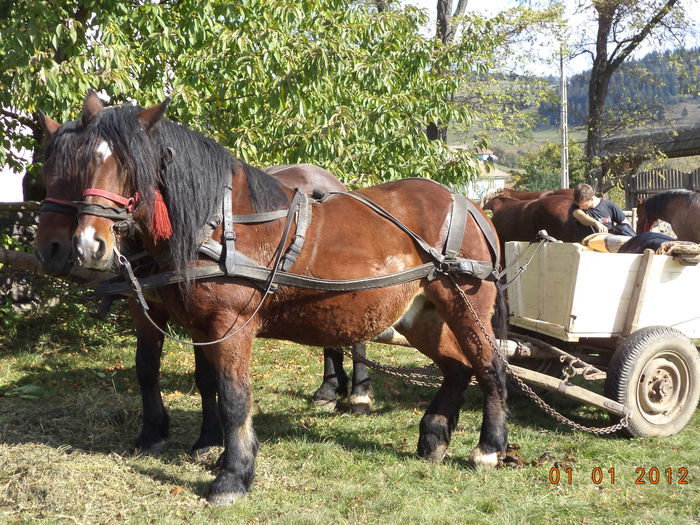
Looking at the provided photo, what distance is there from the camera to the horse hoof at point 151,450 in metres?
4.20

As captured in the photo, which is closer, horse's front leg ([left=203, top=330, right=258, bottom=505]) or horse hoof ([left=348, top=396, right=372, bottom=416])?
horse's front leg ([left=203, top=330, right=258, bottom=505])

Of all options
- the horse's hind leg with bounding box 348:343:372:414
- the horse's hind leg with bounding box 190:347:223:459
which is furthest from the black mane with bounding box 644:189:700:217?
the horse's hind leg with bounding box 190:347:223:459

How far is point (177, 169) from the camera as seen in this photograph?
3314 millimetres

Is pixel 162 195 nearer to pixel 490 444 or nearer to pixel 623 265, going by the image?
pixel 490 444

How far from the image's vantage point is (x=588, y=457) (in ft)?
14.1

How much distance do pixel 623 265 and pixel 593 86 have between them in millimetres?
15770

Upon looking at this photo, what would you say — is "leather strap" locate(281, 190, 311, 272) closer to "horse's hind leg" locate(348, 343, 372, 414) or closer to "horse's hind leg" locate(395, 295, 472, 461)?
"horse's hind leg" locate(395, 295, 472, 461)

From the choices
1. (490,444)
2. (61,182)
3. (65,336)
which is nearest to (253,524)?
(490,444)

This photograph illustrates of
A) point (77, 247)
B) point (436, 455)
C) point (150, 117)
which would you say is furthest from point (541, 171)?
point (77, 247)

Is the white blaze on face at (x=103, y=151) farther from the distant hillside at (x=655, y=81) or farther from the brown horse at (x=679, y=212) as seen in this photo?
the distant hillside at (x=655, y=81)

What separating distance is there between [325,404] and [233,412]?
2.15 m

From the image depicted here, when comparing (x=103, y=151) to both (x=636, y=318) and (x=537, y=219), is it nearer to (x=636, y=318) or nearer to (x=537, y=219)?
(x=636, y=318)

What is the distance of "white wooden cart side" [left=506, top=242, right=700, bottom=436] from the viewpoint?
14.9 ft
